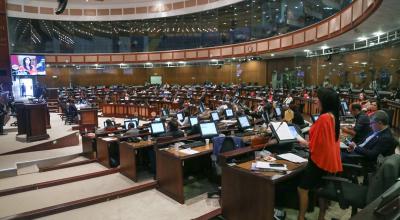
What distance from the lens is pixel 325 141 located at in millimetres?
2949

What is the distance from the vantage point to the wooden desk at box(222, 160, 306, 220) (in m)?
3.15

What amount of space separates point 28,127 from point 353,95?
11.4 m

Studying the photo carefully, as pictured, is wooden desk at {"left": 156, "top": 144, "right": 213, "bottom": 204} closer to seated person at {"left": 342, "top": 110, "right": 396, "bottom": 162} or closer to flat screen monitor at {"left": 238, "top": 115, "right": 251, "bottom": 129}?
flat screen monitor at {"left": 238, "top": 115, "right": 251, "bottom": 129}

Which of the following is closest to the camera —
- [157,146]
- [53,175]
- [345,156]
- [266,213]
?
[266,213]

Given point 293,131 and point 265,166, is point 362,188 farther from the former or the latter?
point 293,131

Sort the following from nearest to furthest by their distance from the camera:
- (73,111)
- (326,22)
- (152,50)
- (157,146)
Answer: (157,146) < (326,22) < (73,111) < (152,50)

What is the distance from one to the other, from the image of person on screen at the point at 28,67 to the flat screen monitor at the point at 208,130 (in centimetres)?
1809

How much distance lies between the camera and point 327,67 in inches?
568

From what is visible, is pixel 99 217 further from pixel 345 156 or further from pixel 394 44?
pixel 394 44

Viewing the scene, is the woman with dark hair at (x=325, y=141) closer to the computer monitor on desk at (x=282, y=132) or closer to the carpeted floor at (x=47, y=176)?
the computer monitor on desk at (x=282, y=132)

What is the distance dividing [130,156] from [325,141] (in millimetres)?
3925

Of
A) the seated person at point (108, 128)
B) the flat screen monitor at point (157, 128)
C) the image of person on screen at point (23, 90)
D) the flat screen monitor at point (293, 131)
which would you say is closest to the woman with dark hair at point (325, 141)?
the flat screen monitor at point (293, 131)

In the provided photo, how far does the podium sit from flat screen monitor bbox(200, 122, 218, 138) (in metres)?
5.82

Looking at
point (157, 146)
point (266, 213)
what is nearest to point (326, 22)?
point (157, 146)
